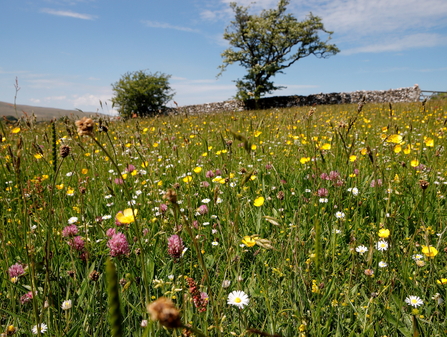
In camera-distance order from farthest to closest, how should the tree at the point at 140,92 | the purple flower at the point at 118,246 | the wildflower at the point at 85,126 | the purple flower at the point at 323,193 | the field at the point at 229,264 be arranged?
the tree at the point at 140,92 < the purple flower at the point at 323,193 < the purple flower at the point at 118,246 < the field at the point at 229,264 < the wildflower at the point at 85,126

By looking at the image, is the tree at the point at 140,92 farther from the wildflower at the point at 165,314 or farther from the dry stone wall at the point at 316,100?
the wildflower at the point at 165,314

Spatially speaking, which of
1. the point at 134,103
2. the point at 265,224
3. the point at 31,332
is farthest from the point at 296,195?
the point at 134,103

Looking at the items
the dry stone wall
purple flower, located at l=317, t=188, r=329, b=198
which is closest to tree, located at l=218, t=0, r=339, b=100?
the dry stone wall

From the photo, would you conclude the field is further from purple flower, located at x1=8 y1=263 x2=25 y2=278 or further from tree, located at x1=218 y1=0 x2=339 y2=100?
tree, located at x1=218 y1=0 x2=339 y2=100

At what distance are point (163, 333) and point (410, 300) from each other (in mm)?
1103

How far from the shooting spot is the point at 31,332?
1.26 metres

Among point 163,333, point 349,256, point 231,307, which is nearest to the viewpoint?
point 163,333

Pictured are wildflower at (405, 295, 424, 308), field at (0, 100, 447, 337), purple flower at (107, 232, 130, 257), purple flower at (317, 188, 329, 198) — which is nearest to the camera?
field at (0, 100, 447, 337)

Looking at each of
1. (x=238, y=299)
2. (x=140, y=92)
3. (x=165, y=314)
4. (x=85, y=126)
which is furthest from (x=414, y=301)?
(x=140, y=92)

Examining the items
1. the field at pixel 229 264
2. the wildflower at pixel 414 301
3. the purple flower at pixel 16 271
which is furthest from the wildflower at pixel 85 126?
the wildflower at pixel 414 301

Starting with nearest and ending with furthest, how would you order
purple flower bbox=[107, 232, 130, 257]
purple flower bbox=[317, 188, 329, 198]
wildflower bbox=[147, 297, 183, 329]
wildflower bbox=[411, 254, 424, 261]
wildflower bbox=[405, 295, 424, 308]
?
wildflower bbox=[147, 297, 183, 329], wildflower bbox=[405, 295, 424, 308], purple flower bbox=[107, 232, 130, 257], wildflower bbox=[411, 254, 424, 261], purple flower bbox=[317, 188, 329, 198]

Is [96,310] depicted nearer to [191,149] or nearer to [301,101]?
[191,149]

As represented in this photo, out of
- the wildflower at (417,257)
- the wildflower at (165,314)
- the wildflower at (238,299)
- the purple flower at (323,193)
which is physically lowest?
the wildflower at (417,257)

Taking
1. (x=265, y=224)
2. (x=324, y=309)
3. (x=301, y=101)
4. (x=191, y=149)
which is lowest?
(x=324, y=309)
